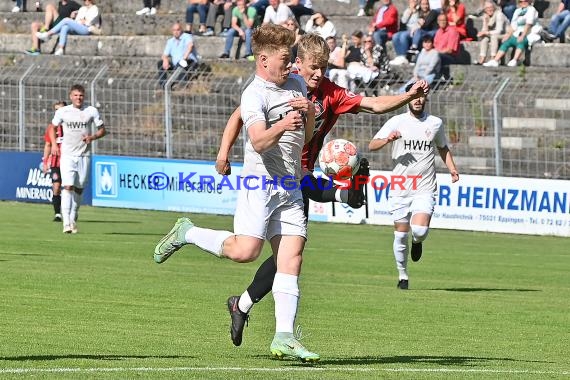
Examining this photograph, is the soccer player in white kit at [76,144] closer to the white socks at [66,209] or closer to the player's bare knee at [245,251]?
the white socks at [66,209]

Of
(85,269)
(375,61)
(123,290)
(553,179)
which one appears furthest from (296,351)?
(375,61)

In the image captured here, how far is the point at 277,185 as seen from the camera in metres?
9.01

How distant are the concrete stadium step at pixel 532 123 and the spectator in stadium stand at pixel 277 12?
7279 millimetres

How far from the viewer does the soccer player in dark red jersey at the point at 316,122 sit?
942 centimetres

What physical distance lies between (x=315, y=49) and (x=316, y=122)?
629mm

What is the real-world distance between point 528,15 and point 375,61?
133 inches

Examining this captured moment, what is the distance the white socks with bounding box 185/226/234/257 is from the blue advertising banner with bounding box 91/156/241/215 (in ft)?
59.9

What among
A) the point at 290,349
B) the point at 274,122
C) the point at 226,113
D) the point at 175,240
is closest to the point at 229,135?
the point at 274,122

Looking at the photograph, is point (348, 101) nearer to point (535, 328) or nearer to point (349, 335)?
point (349, 335)

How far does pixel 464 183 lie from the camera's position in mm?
25828

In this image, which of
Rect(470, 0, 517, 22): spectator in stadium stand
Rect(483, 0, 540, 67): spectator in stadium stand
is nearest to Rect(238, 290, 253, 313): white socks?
Rect(483, 0, 540, 67): spectator in stadium stand

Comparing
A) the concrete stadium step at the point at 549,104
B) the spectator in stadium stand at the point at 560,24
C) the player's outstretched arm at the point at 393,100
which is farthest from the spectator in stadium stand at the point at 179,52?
the player's outstretched arm at the point at 393,100

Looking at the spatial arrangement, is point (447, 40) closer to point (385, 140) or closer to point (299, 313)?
point (385, 140)

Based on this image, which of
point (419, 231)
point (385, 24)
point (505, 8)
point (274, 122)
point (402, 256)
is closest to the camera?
point (274, 122)
